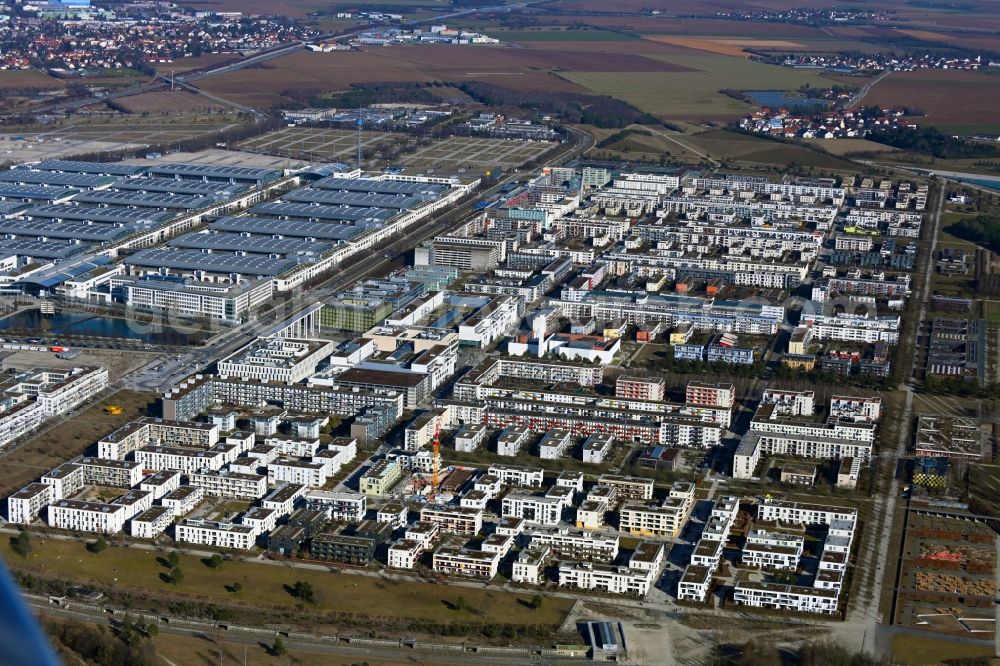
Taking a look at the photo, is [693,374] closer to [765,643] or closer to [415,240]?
[765,643]

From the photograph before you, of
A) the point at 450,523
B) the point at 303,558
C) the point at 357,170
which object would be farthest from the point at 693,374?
the point at 357,170

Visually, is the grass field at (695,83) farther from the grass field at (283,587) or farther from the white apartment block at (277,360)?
the grass field at (283,587)

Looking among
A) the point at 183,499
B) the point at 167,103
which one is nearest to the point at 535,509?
the point at 183,499

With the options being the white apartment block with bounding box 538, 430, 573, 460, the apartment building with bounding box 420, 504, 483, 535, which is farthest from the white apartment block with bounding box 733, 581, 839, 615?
the white apartment block with bounding box 538, 430, 573, 460

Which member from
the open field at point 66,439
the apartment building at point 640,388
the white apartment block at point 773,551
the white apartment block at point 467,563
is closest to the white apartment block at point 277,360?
the open field at point 66,439

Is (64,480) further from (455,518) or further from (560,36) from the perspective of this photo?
(560,36)
